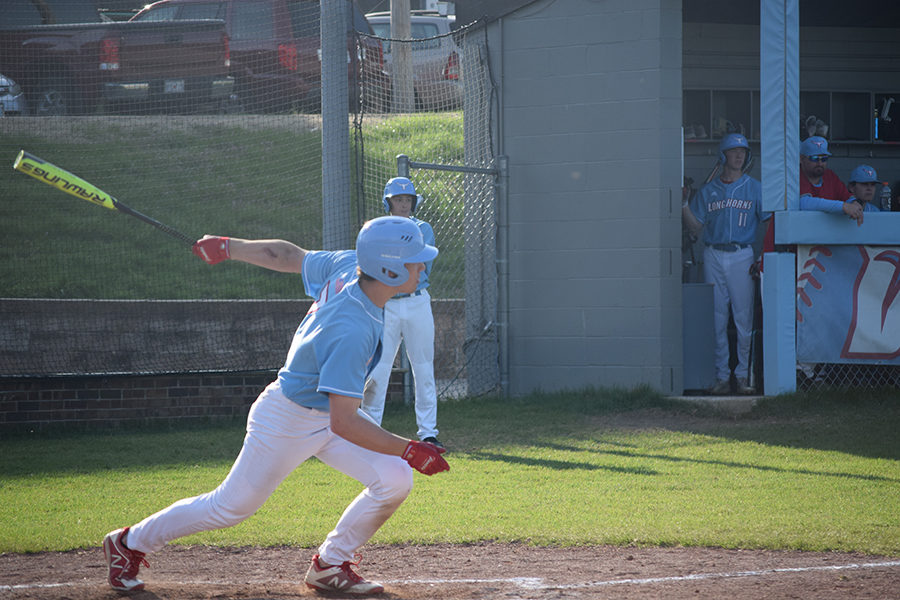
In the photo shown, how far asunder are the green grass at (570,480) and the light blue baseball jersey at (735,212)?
173 centimetres

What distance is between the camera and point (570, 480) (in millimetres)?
6742

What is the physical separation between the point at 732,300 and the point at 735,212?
2.94 ft

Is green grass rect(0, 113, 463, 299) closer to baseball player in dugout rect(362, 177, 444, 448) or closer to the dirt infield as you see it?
baseball player in dugout rect(362, 177, 444, 448)

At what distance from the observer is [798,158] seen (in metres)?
9.22

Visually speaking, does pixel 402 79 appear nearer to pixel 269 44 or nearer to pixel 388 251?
pixel 269 44

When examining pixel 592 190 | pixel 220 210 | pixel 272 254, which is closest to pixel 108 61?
pixel 220 210

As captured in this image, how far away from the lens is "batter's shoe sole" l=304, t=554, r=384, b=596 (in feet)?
14.0

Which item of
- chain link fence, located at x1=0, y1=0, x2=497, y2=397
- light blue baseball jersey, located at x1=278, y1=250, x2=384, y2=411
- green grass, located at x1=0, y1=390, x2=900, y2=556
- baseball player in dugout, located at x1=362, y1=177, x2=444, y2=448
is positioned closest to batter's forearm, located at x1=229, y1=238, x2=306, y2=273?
light blue baseball jersey, located at x1=278, y1=250, x2=384, y2=411

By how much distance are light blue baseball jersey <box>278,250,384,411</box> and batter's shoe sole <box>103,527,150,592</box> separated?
1018 millimetres

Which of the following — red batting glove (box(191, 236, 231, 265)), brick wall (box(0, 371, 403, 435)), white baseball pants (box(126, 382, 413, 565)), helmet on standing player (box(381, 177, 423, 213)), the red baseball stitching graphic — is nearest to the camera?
white baseball pants (box(126, 382, 413, 565))

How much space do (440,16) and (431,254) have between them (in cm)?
1704

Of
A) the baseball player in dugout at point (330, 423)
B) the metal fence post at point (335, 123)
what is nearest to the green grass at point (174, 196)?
the metal fence post at point (335, 123)

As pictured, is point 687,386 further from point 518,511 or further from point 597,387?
point 518,511

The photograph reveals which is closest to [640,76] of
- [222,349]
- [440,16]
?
[222,349]
